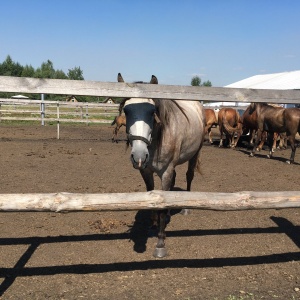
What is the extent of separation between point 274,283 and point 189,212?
224 cm

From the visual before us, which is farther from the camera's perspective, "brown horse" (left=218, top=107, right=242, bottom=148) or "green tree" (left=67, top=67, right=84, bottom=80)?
"green tree" (left=67, top=67, right=84, bottom=80)

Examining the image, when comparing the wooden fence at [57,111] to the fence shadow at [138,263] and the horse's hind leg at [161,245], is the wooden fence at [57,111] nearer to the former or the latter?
the fence shadow at [138,263]

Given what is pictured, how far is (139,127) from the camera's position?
3.15 metres

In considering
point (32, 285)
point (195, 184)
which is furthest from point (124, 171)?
point (32, 285)

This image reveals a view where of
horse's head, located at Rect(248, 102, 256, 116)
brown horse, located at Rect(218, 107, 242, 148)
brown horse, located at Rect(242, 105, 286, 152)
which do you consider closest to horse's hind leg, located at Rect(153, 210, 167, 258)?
brown horse, located at Rect(242, 105, 286, 152)

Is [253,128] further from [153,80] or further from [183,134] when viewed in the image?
[153,80]

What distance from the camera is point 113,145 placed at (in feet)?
44.6


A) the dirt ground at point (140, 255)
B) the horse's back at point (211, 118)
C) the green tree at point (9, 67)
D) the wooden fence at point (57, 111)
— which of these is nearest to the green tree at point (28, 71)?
the green tree at point (9, 67)

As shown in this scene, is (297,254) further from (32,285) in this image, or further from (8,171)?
(8,171)

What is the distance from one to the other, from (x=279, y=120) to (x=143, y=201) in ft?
32.2

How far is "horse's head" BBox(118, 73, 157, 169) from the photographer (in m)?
3.09

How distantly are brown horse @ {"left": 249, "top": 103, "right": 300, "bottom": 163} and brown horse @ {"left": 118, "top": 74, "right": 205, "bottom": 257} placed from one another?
674 cm

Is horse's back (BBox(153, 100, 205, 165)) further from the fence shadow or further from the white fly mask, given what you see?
the fence shadow

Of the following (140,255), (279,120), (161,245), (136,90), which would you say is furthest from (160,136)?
(279,120)
